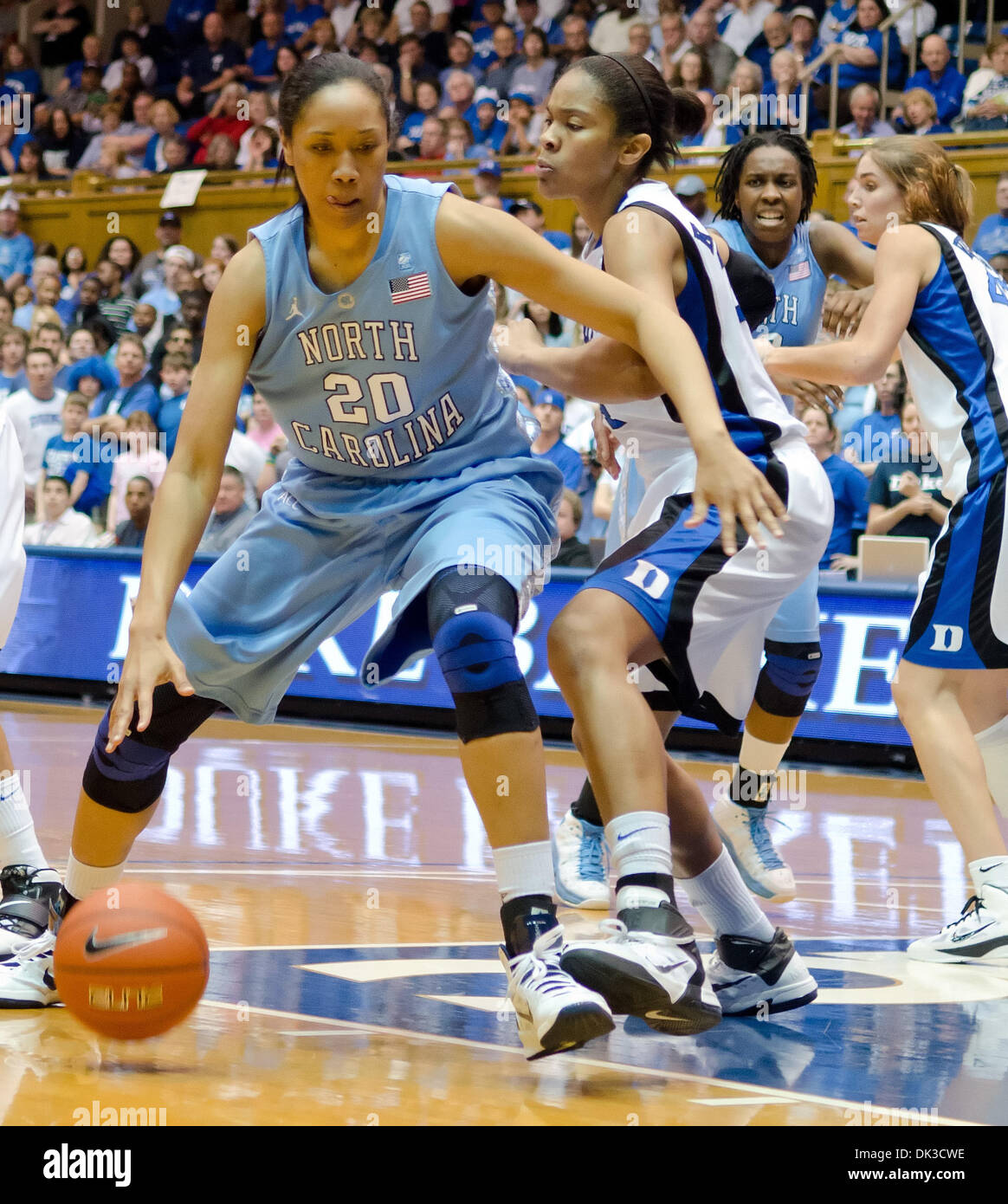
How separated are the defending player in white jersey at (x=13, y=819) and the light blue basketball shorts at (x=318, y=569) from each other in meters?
0.58

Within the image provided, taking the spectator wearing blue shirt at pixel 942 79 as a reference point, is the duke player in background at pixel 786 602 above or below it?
below

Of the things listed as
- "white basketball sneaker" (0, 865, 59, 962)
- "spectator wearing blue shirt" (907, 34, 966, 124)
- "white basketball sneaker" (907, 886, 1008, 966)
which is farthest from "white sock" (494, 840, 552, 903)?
"spectator wearing blue shirt" (907, 34, 966, 124)

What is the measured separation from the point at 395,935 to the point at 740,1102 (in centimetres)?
157

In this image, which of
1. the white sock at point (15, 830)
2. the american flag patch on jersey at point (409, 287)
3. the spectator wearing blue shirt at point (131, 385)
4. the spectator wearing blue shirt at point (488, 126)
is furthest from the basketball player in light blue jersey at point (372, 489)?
the spectator wearing blue shirt at point (488, 126)

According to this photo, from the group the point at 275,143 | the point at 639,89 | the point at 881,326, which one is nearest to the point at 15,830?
the point at 639,89

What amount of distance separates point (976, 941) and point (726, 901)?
91cm

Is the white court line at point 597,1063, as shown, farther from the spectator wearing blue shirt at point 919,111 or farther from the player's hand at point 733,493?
the spectator wearing blue shirt at point 919,111

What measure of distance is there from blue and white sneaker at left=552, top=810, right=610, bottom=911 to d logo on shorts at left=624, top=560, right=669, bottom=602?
6.06 ft

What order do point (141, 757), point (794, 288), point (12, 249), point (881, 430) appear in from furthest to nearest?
point (12, 249)
point (881, 430)
point (794, 288)
point (141, 757)

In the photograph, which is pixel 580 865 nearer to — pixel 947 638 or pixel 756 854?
pixel 756 854

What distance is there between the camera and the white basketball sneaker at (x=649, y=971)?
9.05 feet

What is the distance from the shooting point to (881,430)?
347 inches
